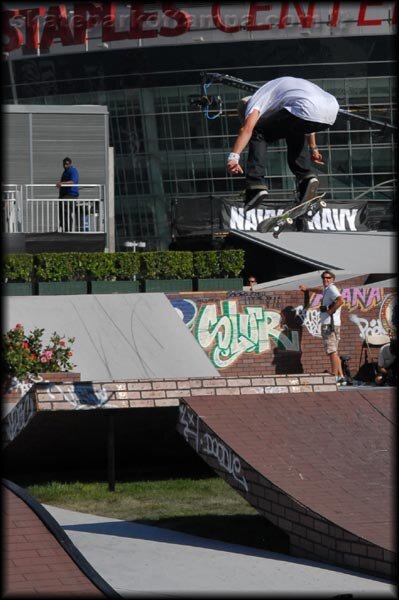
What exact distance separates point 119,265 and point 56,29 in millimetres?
24204

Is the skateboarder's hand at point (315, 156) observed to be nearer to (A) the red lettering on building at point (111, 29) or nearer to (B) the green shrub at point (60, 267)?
(B) the green shrub at point (60, 267)

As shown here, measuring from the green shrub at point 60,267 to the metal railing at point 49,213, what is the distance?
2896 millimetres

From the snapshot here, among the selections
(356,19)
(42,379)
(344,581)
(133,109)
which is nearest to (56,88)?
(133,109)

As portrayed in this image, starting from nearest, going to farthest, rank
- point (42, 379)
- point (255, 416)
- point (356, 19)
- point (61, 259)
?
1. point (255, 416)
2. point (42, 379)
3. point (61, 259)
4. point (356, 19)

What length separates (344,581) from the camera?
32.8ft

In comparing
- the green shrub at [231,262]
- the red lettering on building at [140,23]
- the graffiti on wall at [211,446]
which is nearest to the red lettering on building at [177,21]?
the red lettering on building at [140,23]

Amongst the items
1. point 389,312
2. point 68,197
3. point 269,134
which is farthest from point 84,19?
point 269,134

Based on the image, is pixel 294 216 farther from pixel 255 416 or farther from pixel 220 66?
pixel 220 66

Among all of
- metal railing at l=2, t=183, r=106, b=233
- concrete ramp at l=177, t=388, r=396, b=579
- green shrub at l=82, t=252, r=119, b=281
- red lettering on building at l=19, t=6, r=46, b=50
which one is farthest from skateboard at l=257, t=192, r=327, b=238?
red lettering on building at l=19, t=6, r=46, b=50

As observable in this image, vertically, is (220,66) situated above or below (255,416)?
above

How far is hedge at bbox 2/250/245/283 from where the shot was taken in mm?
21953

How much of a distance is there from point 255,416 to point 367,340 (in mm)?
8230

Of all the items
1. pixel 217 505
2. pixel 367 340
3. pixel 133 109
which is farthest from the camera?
pixel 133 109

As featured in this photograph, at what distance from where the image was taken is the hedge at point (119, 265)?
22.0 meters
